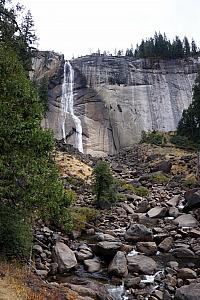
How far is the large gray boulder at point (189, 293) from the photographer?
13.9 meters

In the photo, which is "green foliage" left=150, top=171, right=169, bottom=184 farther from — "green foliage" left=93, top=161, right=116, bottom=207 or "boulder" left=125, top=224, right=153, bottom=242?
"boulder" left=125, top=224, right=153, bottom=242

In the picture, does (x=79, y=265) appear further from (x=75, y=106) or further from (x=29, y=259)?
(x=75, y=106)

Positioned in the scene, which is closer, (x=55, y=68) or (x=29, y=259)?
(x=29, y=259)

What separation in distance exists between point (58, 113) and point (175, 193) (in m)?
38.6

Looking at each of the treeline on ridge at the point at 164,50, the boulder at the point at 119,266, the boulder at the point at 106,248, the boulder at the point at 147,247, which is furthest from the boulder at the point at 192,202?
the treeline on ridge at the point at 164,50

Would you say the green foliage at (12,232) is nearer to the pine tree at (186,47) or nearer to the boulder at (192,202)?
the boulder at (192,202)

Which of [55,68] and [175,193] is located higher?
[55,68]

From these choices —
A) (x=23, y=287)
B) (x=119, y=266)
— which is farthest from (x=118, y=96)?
(x=23, y=287)

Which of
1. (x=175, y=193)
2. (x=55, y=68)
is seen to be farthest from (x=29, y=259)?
(x=55, y=68)

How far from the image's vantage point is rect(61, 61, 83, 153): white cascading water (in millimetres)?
66731

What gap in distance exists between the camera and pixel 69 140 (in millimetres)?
66250

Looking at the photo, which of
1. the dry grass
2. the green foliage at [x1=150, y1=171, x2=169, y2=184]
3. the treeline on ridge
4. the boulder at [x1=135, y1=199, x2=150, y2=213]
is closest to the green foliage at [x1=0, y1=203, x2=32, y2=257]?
the dry grass

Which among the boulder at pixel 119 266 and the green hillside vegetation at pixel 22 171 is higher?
the green hillside vegetation at pixel 22 171

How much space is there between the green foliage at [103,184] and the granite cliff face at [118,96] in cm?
3363
